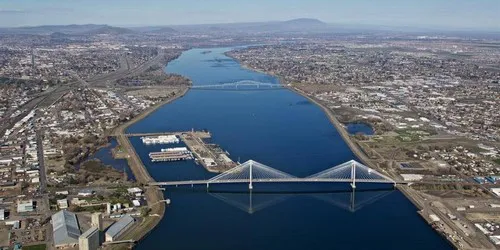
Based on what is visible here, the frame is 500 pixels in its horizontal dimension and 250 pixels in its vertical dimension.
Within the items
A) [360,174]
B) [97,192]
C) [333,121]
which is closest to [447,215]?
[360,174]

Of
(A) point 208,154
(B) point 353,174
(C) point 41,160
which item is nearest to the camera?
(B) point 353,174

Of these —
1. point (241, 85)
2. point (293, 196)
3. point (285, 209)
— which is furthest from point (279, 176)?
point (241, 85)

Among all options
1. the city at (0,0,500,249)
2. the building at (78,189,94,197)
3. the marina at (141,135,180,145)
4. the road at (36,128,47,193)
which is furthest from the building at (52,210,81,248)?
the marina at (141,135,180,145)

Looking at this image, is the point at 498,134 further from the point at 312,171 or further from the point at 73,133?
the point at 73,133

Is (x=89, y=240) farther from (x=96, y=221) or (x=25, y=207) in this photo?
(x=25, y=207)

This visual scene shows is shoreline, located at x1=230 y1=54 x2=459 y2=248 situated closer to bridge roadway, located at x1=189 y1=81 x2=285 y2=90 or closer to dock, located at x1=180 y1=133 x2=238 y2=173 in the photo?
bridge roadway, located at x1=189 y1=81 x2=285 y2=90

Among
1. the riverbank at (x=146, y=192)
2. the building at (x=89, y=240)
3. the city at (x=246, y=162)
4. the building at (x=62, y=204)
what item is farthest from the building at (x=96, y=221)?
the building at (x=62, y=204)
